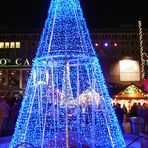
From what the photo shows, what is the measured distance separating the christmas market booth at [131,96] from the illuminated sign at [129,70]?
36.8 meters

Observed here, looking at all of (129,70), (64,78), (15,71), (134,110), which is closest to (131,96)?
(134,110)

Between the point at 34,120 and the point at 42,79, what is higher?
the point at 42,79

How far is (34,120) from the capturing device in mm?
13523

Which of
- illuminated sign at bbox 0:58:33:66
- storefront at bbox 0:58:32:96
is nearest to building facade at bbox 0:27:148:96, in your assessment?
storefront at bbox 0:58:32:96

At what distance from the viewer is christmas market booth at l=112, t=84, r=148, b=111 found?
28962 millimetres

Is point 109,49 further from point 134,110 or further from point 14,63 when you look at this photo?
point 134,110

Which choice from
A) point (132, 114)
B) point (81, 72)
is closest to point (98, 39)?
point (132, 114)

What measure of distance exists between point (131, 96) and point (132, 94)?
0.21 m

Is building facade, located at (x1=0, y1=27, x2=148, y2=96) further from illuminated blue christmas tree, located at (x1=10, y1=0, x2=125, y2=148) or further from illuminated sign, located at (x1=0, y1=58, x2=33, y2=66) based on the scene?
illuminated blue christmas tree, located at (x1=10, y1=0, x2=125, y2=148)

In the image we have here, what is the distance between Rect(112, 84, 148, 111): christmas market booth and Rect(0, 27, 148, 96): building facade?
35.6m

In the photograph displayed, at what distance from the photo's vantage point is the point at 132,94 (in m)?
29.0

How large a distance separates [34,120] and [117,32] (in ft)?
189

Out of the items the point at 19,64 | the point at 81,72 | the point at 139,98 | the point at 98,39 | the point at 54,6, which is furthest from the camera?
the point at 98,39

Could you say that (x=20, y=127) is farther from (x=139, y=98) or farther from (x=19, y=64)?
(x=19, y=64)
